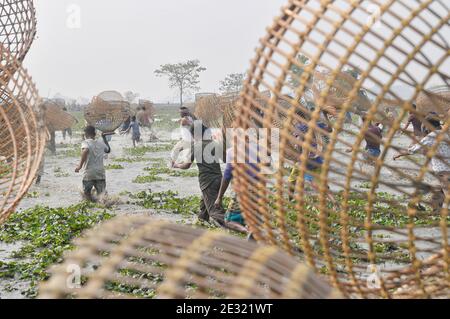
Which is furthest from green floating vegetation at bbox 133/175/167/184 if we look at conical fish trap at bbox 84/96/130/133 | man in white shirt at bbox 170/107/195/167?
conical fish trap at bbox 84/96/130/133

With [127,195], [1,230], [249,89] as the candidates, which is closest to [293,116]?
[249,89]

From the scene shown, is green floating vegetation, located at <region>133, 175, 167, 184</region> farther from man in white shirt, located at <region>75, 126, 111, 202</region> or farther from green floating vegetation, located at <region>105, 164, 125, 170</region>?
man in white shirt, located at <region>75, 126, 111, 202</region>

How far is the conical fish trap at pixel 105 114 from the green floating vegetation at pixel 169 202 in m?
7.30

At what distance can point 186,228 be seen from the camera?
5.67ft

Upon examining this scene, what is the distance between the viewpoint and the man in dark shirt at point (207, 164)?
6.46 metres

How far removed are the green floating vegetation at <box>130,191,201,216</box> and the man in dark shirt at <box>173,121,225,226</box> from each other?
1.20m

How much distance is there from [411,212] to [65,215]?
237 inches

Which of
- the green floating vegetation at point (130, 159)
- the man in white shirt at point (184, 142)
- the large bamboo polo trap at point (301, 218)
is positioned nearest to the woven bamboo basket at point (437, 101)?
the large bamboo polo trap at point (301, 218)

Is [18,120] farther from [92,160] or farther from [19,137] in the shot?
[92,160]

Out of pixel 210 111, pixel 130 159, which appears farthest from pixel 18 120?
pixel 130 159

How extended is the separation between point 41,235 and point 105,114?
1054 centimetres
